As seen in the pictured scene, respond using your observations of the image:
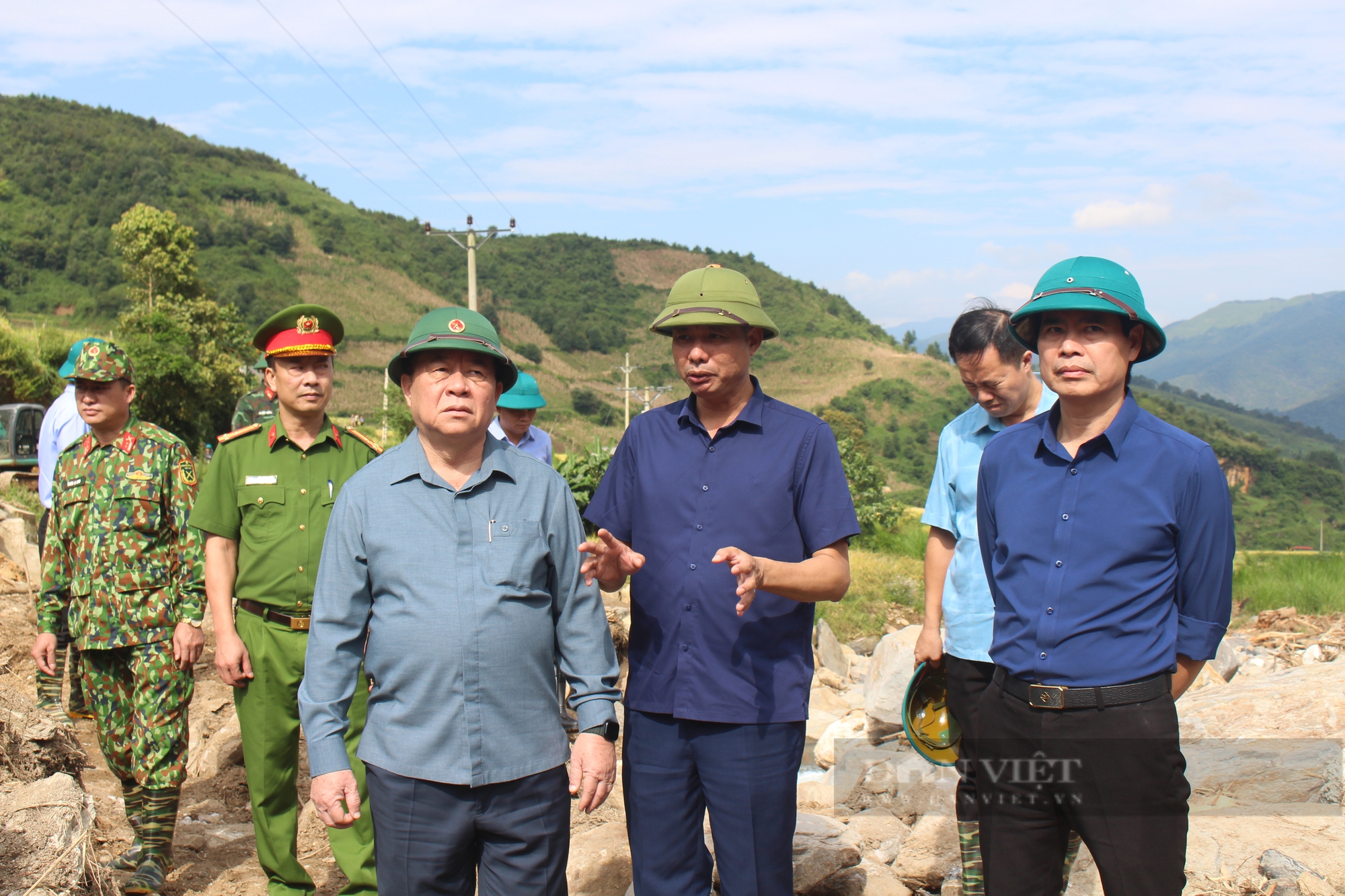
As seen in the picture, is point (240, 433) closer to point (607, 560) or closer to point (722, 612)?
point (607, 560)

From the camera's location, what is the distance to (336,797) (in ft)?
7.60

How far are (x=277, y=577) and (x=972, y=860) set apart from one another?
99.5 inches

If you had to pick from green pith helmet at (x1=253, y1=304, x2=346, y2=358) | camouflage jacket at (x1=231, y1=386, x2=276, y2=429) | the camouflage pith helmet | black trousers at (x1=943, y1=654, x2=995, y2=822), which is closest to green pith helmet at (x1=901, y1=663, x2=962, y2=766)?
black trousers at (x1=943, y1=654, x2=995, y2=822)

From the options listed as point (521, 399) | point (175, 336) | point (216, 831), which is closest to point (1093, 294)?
point (521, 399)

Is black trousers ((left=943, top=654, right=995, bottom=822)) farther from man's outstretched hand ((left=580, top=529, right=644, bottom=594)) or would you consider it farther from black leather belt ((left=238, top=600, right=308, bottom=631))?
black leather belt ((left=238, top=600, right=308, bottom=631))

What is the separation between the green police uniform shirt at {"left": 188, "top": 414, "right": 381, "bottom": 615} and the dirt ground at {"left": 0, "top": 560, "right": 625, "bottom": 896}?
1052 millimetres

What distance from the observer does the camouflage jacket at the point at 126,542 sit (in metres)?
3.70

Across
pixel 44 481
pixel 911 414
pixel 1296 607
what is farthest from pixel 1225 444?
pixel 44 481

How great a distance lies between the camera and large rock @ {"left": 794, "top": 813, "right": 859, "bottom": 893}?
11.6 feet

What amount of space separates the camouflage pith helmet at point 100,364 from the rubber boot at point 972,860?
11.5 ft

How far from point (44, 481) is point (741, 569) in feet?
18.1

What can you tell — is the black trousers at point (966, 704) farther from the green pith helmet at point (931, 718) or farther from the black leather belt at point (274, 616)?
the black leather belt at point (274, 616)

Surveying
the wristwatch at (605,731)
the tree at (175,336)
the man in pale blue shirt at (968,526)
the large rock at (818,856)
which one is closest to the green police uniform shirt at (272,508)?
the wristwatch at (605,731)

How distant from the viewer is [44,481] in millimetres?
5977
